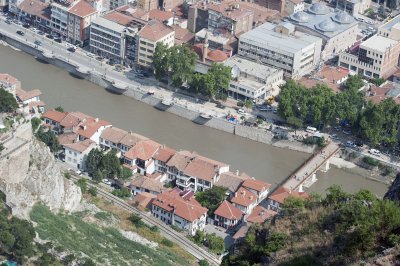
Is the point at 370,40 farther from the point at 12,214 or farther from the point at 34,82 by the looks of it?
the point at 12,214

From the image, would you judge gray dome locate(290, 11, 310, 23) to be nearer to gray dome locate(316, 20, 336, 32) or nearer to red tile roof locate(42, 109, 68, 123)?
gray dome locate(316, 20, 336, 32)

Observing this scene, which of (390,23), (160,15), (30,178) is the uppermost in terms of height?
(30,178)

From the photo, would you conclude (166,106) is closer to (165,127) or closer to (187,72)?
(165,127)

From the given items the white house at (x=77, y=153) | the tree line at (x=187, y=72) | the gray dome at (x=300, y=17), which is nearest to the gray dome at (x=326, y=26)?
the gray dome at (x=300, y=17)

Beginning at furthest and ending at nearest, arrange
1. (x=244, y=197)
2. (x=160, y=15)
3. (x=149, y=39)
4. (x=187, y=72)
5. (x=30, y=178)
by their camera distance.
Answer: (x=160, y=15) < (x=149, y=39) < (x=187, y=72) < (x=244, y=197) < (x=30, y=178)

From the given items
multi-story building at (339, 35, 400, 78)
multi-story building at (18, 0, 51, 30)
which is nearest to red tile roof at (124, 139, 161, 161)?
multi-story building at (339, 35, 400, 78)

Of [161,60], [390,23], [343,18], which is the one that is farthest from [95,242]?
[390,23]

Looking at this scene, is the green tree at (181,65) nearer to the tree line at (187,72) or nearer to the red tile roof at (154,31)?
the tree line at (187,72)
